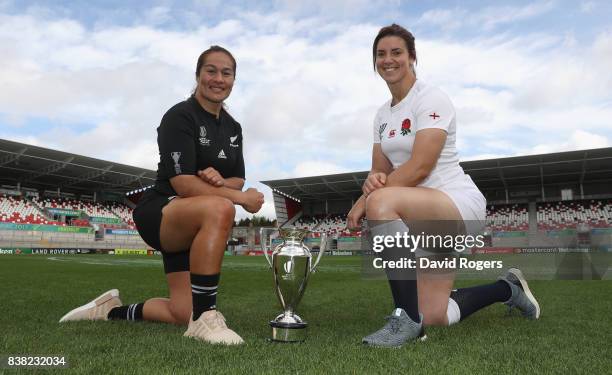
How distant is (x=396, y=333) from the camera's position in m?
2.06

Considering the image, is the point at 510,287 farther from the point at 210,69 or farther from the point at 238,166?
the point at 210,69

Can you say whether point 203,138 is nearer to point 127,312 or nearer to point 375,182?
point 375,182

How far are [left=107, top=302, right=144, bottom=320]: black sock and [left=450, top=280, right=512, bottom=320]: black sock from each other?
1.88 m

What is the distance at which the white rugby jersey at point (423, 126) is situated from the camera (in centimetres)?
238

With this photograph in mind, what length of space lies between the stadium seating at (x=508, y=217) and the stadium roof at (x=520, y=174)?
4.98 ft

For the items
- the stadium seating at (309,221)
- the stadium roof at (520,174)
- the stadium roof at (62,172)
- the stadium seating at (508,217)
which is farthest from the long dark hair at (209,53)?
the stadium seating at (309,221)

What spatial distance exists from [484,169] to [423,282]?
27.7m

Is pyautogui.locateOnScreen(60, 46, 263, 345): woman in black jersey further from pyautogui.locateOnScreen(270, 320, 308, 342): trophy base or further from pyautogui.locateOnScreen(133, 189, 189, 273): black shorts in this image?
pyautogui.locateOnScreen(270, 320, 308, 342): trophy base

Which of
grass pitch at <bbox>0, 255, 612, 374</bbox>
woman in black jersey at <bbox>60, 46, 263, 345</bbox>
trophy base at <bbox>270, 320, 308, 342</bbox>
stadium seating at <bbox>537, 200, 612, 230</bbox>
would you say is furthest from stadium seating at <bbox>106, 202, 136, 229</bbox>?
trophy base at <bbox>270, 320, 308, 342</bbox>

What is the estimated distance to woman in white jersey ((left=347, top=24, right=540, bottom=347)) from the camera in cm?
216

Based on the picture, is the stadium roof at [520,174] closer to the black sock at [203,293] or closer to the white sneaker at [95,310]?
the white sneaker at [95,310]

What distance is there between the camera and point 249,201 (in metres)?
2.59

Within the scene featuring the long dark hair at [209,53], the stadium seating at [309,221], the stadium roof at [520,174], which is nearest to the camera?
the long dark hair at [209,53]

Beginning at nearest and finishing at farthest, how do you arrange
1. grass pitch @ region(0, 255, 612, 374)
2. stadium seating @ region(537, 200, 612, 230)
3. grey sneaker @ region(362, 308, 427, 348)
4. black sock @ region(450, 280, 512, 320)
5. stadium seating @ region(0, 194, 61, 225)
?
grass pitch @ region(0, 255, 612, 374), grey sneaker @ region(362, 308, 427, 348), black sock @ region(450, 280, 512, 320), stadium seating @ region(0, 194, 61, 225), stadium seating @ region(537, 200, 612, 230)
